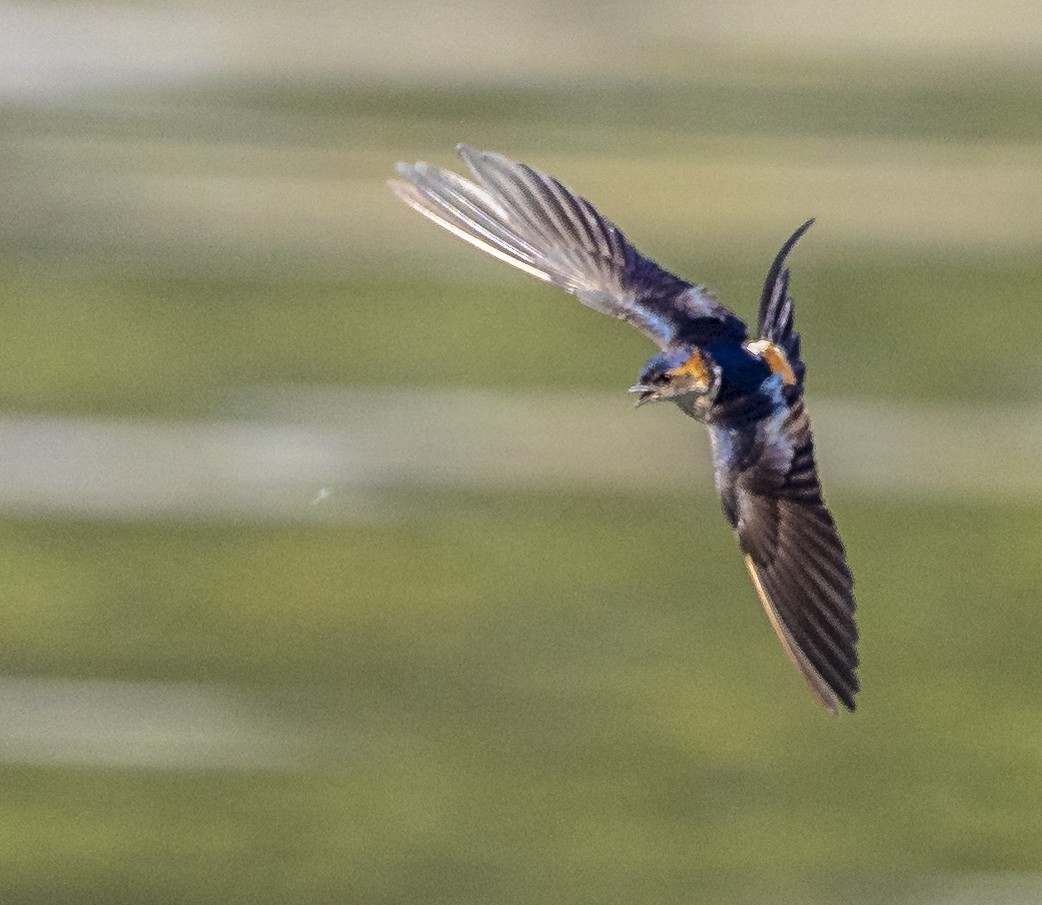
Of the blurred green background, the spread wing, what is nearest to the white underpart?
the spread wing

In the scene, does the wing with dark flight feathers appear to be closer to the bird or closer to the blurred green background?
the bird

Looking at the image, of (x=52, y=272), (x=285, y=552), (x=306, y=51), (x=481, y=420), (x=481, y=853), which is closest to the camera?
(x=481, y=853)

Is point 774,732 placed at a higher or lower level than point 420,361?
lower

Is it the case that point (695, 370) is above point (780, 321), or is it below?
below

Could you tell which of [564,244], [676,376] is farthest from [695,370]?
[564,244]

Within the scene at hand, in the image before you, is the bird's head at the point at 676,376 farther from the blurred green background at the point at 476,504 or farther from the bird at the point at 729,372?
the blurred green background at the point at 476,504

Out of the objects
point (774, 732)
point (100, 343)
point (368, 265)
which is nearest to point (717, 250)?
point (368, 265)

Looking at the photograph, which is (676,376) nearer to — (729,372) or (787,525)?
(729,372)

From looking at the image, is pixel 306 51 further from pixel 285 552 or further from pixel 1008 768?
pixel 1008 768
